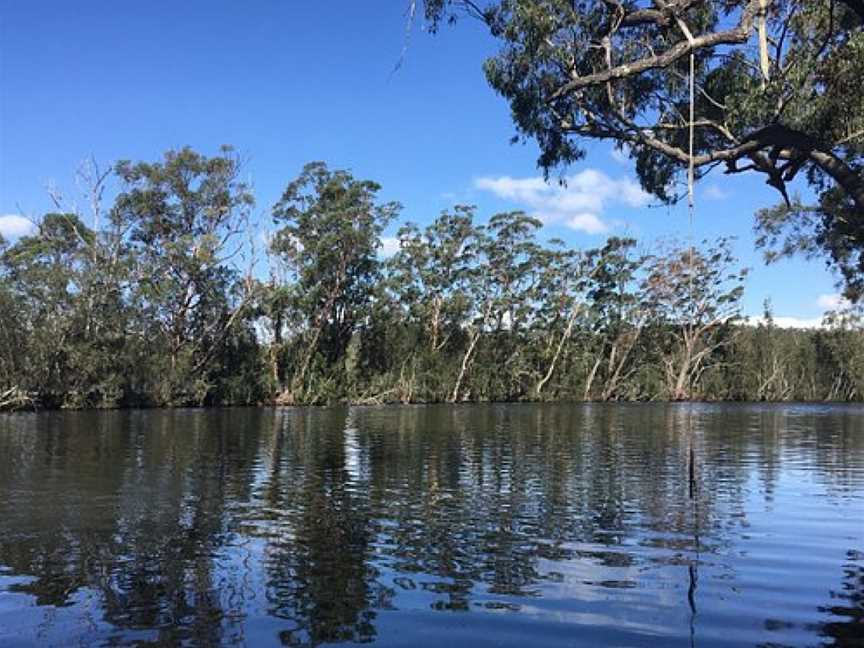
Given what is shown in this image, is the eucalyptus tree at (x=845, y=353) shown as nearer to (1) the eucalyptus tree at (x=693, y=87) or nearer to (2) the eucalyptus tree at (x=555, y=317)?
(2) the eucalyptus tree at (x=555, y=317)

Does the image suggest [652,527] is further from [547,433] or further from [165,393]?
[165,393]

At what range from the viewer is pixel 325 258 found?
60562mm

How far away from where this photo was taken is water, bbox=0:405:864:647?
7.05m

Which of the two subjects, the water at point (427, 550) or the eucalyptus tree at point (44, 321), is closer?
the water at point (427, 550)

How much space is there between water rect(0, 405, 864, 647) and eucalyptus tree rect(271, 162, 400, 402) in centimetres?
3961

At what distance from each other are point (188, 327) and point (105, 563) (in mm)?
48359

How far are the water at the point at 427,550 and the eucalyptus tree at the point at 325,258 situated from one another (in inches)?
1560

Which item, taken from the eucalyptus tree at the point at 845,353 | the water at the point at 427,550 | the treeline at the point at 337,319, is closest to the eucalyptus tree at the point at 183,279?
the treeline at the point at 337,319

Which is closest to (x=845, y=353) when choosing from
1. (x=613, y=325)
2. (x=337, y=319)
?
(x=613, y=325)

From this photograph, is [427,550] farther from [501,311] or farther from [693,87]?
[501,311]

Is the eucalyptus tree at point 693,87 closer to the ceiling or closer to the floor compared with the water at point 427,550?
closer to the ceiling

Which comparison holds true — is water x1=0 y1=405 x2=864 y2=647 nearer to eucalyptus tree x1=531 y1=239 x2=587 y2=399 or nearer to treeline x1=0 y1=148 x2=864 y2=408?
treeline x1=0 y1=148 x2=864 y2=408

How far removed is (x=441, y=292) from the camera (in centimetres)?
7269

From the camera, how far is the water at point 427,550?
23.1 feet
